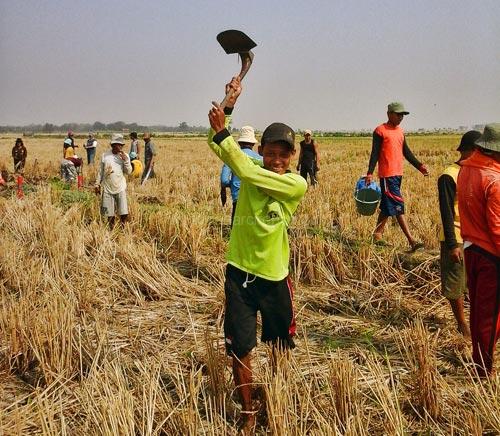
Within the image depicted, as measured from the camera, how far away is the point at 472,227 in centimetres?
306

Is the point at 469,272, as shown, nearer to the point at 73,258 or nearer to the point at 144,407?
the point at 144,407

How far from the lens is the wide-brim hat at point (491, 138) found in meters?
2.87

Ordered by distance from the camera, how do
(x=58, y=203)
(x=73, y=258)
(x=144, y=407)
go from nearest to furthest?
(x=144, y=407), (x=73, y=258), (x=58, y=203)

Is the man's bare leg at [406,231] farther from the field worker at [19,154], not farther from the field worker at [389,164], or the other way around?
the field worker at [19,154]

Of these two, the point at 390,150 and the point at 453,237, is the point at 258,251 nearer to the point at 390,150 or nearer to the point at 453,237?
the point at 453,237

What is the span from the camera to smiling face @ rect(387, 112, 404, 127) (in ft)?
19.4

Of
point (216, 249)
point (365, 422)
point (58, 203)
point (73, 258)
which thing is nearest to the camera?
point (365, 422)

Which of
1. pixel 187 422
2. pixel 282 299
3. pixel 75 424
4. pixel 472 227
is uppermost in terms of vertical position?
pixel 472 227

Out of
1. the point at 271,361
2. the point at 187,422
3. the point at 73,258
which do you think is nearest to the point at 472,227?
the point at 271,361

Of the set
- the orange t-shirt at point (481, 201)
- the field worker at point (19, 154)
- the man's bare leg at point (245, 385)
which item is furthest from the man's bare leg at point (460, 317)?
the field worker at point (19, 154)

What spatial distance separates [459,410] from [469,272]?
2.93ft

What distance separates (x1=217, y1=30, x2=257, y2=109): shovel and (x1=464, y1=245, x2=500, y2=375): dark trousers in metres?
1.74

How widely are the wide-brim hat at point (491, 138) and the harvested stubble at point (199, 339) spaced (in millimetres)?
1126

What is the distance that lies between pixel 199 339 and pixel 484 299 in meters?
1.92
